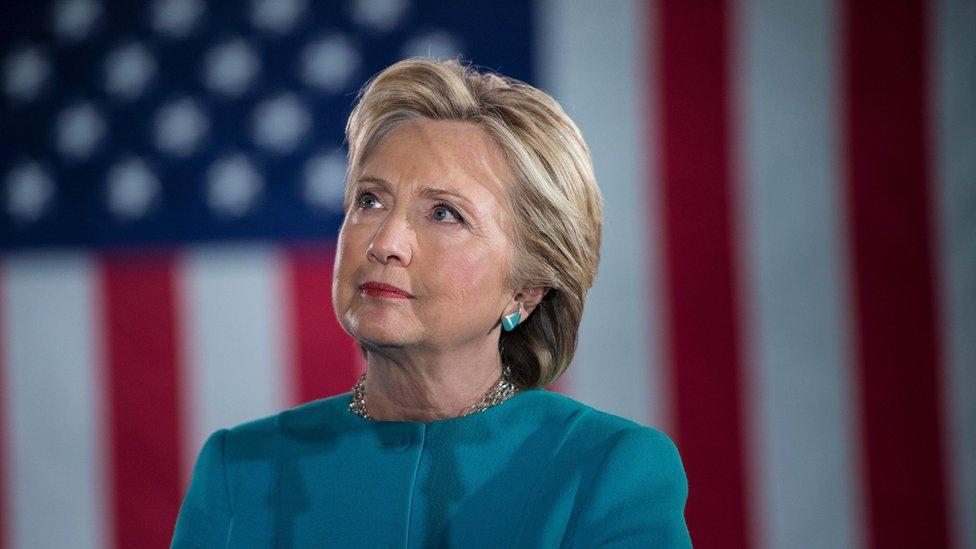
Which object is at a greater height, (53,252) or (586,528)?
(53,252)

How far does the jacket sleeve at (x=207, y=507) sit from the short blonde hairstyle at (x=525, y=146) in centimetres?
39

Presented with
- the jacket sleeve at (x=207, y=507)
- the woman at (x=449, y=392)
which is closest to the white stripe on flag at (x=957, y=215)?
the woman at (x=449, y=392)

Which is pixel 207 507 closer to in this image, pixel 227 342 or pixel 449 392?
pixel 449 392

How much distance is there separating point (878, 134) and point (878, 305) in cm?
42

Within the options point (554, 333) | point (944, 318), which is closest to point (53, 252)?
point (554, 333)

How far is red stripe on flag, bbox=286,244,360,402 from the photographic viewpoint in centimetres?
265

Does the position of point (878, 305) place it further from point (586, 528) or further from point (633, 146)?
point (586, 528)

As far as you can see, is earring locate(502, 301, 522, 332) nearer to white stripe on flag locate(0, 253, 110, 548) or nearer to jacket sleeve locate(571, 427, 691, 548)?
jacket sleeve locate(571, 427, 691, 548)

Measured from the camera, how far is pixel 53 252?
108 inches

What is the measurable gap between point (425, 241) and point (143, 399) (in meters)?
1.73

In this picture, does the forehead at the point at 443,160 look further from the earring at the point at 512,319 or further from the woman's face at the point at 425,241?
the earring at the point at 512,319

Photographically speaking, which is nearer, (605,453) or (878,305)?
(605,453)

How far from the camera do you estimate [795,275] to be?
2535mm

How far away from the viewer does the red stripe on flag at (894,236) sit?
2.50 meters
